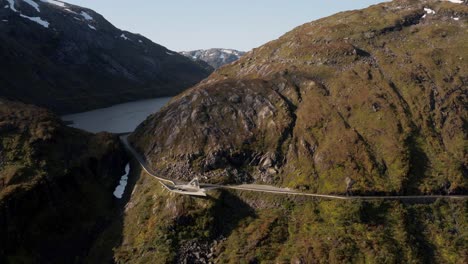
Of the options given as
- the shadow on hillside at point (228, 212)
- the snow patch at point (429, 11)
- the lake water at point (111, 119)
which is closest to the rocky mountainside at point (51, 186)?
the shadow on hillside at point (228, 212)

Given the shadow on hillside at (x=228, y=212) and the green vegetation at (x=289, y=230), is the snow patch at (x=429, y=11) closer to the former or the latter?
the green vegetation at (x=289, y=230)

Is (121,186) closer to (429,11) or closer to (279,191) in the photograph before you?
(279,191)

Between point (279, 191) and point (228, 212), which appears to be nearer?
point (228, 212)

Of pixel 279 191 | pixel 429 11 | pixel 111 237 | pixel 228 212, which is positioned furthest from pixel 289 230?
pixel 429 11

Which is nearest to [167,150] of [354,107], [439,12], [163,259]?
[163,259]

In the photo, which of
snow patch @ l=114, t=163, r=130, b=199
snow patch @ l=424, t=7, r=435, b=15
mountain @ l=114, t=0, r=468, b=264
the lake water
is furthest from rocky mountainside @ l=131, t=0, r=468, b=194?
the lake water
